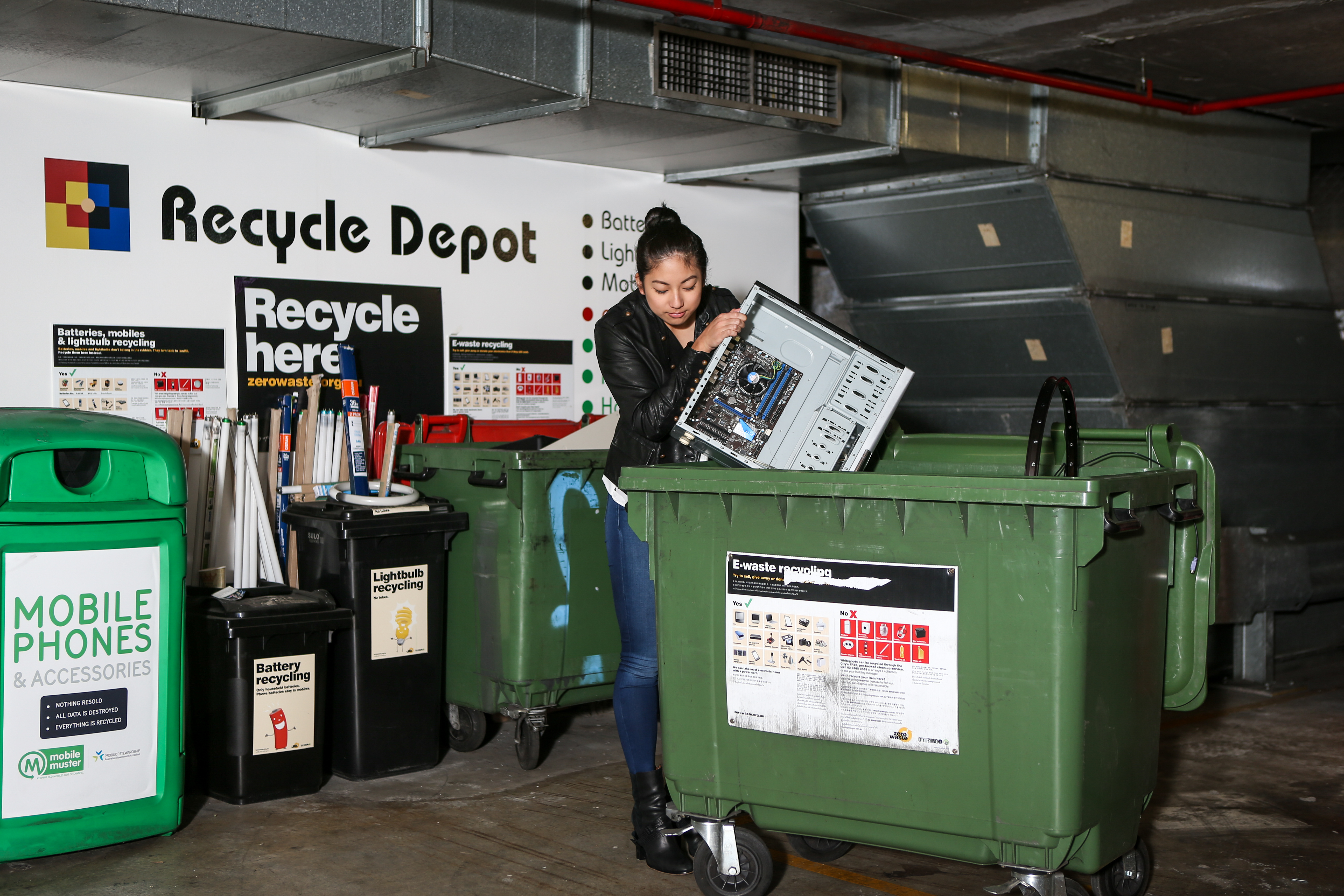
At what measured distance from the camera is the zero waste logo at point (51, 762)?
3.26 meters

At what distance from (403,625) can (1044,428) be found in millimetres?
2311

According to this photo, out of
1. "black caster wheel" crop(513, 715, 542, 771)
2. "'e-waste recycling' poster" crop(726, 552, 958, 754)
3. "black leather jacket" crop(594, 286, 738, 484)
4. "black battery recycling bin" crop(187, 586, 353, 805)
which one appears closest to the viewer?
"'e-waste recycling' poster" crop(726, 552, 958, 754)

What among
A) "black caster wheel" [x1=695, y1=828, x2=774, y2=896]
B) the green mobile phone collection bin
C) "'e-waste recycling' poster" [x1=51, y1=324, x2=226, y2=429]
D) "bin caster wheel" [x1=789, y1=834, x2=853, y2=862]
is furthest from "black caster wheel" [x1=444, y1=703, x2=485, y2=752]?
"black caster wheel" [x1=695, y1=828, x2=774, y2=896]

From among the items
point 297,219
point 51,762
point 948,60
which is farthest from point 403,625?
point 948,60

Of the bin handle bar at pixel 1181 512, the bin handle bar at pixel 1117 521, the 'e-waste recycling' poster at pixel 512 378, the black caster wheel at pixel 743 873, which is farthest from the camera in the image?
the 'e-waste recycling' poster at pixel 512 378

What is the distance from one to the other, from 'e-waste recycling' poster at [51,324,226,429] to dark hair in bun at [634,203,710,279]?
6.23 feet

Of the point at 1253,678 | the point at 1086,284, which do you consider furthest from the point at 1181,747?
the point at 1086,284

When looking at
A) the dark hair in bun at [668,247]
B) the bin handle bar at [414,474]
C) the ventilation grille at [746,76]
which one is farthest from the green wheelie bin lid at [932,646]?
the ventilation grille at [746,76]

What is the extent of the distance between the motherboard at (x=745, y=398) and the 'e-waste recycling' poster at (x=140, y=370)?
2.00 metres

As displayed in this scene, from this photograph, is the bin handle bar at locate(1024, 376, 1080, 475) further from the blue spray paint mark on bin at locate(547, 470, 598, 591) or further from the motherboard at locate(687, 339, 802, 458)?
the blue spray paint mark on bin at locate(547, 470, 598, 591)

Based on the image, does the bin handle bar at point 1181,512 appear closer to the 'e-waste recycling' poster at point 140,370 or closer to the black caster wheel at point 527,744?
the black caster wheel at point 527,744

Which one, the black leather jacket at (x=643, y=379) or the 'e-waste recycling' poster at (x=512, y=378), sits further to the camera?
the 'e-waste recycling' poster at (x=512, y=378)

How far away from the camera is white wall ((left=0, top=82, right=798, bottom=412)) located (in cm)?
408

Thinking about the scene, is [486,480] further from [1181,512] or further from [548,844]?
[1181,512]
